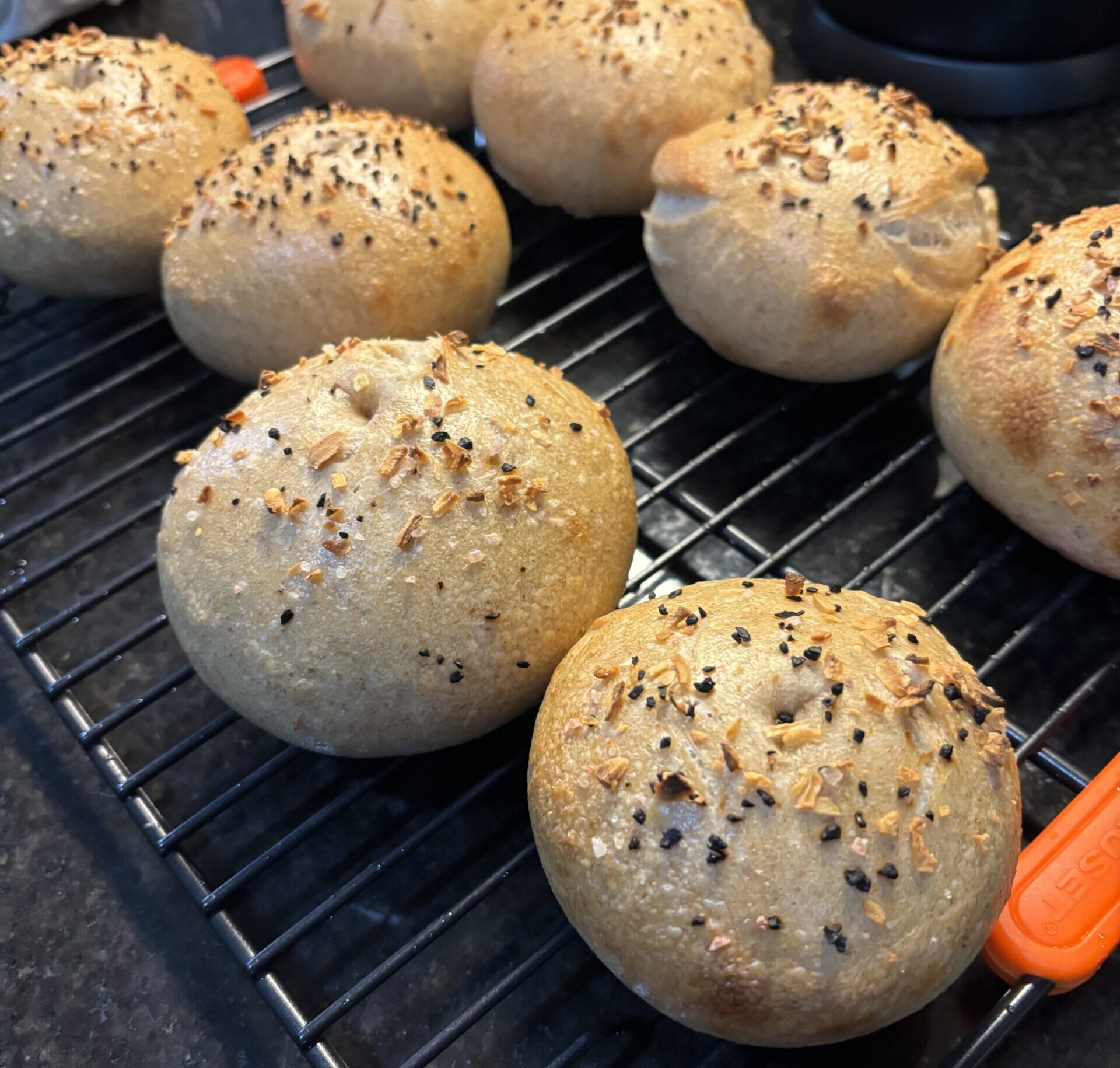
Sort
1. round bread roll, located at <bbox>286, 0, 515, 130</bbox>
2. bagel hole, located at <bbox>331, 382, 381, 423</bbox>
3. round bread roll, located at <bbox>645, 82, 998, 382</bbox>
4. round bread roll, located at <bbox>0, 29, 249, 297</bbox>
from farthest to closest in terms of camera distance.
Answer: round bread roll, located at <bbox>286, 0, 515, 130</bbox> → round bread roll, located at <bbox>0, 29, 249, 297</bbox> → round bread roll, located at <bbox>645, 82, 998, 382</bbox> → bagel hole, located at <bbox>331, 382, 381, 423</bbox>

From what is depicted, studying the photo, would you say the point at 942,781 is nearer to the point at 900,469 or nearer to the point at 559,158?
the point at 900,469

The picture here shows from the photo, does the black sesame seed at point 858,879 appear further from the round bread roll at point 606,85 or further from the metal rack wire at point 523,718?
the round bread roll at point 606,85

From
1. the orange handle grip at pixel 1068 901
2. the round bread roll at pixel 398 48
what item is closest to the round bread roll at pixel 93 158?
the round bread roll at pixel 398 48

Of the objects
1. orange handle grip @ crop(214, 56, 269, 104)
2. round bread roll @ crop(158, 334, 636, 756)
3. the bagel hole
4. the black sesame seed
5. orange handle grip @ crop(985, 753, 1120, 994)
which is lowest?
orange handle grip @ crop(985, 753, 1120, 994)

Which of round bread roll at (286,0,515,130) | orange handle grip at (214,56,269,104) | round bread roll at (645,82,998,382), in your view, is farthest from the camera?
orange handle grip at (214,56,269,104)

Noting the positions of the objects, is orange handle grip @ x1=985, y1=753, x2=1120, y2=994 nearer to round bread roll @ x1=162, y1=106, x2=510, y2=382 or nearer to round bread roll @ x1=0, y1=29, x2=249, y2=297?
round bread roll @ x1=162, y1=106, x2=510, y2=382

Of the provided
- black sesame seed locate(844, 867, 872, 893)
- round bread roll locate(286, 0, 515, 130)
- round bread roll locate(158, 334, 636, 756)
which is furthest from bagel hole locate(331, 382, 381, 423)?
round bread roll locate(286, 0, 515, 130)

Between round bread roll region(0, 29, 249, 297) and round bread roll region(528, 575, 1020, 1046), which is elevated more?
round bread roll region(0, 29, 249, 297)

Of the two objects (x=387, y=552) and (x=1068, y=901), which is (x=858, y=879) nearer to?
(x=1068, y=901)

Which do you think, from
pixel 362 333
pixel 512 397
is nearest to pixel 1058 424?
pixel 512 397
